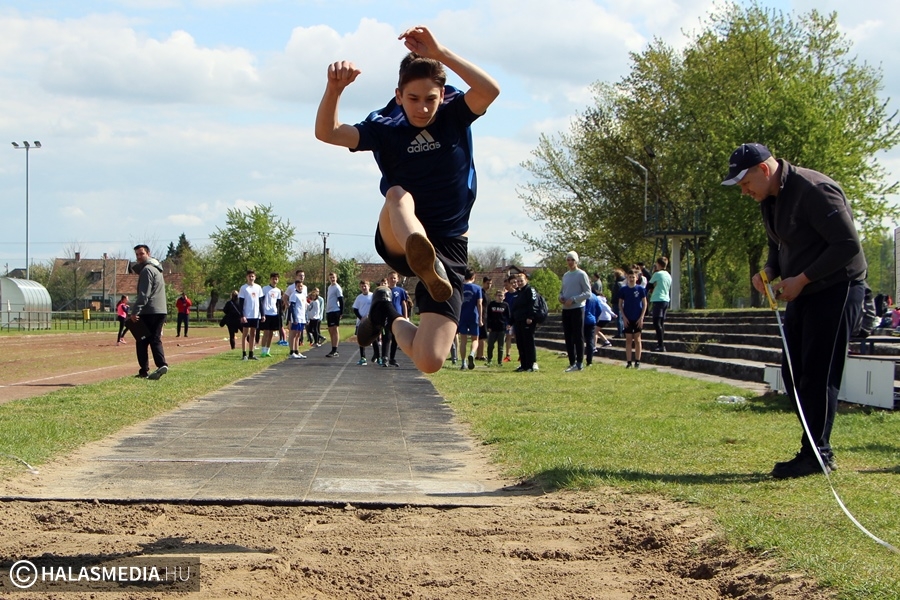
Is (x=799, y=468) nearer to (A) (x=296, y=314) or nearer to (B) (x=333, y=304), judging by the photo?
(B) (x=333, y=304)

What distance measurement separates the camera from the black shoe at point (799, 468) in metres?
6.25

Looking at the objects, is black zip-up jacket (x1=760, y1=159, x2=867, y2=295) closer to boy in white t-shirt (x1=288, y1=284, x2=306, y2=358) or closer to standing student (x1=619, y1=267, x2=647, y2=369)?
standing student (x1=619, y1=267, x2=647, y2=369)

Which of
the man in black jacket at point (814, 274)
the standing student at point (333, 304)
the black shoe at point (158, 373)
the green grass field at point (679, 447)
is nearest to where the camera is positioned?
the green grass field at point (679, 447)

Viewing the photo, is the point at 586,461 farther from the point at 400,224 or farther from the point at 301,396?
the point at 301,396

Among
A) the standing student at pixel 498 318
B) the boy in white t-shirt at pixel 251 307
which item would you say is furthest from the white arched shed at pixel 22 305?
the standing student at pixel 498 318

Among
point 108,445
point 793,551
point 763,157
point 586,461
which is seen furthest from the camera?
point 108,445

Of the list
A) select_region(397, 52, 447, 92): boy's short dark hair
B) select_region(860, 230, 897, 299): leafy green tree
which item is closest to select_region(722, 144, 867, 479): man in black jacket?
select_region(397, 52, 447, 92): boy's short dark hair

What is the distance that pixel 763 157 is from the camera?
6500 mm

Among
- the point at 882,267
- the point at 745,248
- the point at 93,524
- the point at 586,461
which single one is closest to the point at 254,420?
the point at 586,461

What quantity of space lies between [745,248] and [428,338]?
132ft

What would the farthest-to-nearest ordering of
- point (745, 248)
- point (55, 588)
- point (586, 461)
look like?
point (745, 248) < point (586, 461) < point (55, 588)

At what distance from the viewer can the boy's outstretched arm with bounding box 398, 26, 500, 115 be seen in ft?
17.5

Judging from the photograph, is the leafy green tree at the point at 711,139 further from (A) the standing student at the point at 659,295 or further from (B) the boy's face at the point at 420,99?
(B) the boy's face at the point at 420,99

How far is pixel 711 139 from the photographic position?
45531 millimetres
